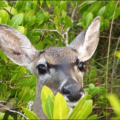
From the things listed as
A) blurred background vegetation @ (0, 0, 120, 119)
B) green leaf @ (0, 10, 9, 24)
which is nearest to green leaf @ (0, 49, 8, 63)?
blurred background vegetation @ (0, 0, 120, 119)

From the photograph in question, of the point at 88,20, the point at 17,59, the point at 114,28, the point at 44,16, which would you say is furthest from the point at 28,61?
the point at 114,28

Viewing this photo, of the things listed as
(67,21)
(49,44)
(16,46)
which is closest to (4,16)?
(16,46)

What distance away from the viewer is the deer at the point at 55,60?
2873mm

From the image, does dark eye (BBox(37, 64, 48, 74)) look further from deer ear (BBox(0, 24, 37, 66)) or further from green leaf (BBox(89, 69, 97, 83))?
green leaf (BBox(89, 69, 97, 83))

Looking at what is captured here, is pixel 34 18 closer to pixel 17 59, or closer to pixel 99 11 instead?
pixel 17 59

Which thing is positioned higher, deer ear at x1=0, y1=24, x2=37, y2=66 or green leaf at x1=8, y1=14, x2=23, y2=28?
green leaf at x1=8, y1=14, x2=23, y2=28

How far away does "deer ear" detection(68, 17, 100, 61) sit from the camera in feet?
12.6

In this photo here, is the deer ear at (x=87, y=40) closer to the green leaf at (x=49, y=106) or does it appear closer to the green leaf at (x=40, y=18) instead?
the green leaf at (x=40, y=18)

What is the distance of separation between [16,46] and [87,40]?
955 millimetres

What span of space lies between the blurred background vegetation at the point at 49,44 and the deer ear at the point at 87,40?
0.52m

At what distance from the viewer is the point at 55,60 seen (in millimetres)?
3254

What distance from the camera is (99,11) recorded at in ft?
17.2

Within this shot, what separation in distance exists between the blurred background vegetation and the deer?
0.64ft

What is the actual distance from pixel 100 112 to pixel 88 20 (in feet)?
4.99
